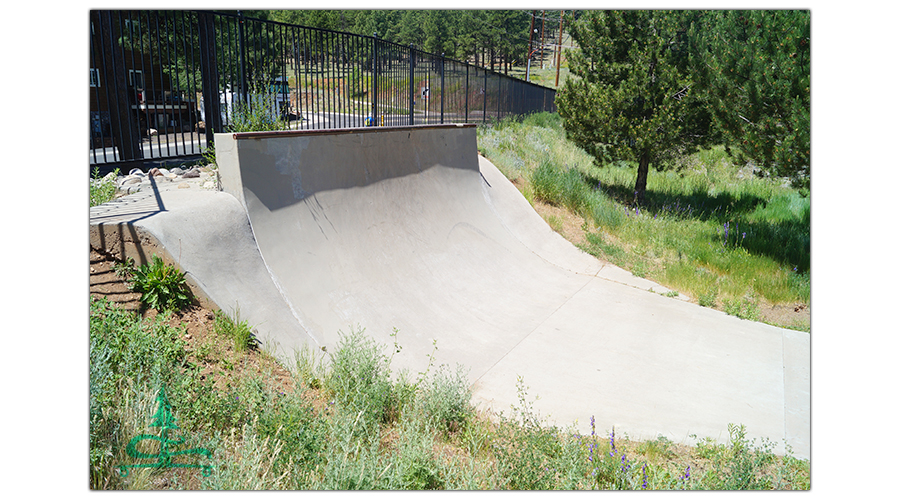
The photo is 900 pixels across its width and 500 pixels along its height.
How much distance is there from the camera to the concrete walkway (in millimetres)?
4578

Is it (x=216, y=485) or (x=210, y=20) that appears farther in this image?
(x=210, y=20)

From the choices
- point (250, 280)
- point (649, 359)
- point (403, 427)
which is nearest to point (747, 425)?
point (649, 359)

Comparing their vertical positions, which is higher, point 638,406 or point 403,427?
point 403,427

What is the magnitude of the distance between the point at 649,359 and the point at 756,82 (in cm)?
558

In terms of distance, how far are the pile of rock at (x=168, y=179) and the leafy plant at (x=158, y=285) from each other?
1.59 metres

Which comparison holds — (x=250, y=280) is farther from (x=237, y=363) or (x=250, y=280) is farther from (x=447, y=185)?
(x=447, y=185)

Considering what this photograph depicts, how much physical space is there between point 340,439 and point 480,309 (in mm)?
3694

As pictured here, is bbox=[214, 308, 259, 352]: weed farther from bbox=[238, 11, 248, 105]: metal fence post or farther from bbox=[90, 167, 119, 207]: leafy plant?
bbox=[238, 11, 248, 105]: metal fence post

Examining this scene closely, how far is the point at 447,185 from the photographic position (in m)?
9.29

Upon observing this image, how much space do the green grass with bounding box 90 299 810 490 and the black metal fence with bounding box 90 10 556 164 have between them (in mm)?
2953

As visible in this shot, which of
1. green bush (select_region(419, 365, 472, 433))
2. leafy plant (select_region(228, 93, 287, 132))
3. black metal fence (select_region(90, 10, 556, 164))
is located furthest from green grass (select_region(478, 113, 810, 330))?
leafy plant (select_region(228, 93, 287, 132))

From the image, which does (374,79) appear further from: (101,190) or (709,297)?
(709,297)

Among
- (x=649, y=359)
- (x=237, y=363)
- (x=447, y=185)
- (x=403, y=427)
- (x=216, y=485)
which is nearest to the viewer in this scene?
(x=216, y=485)

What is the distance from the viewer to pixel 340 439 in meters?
3.34
